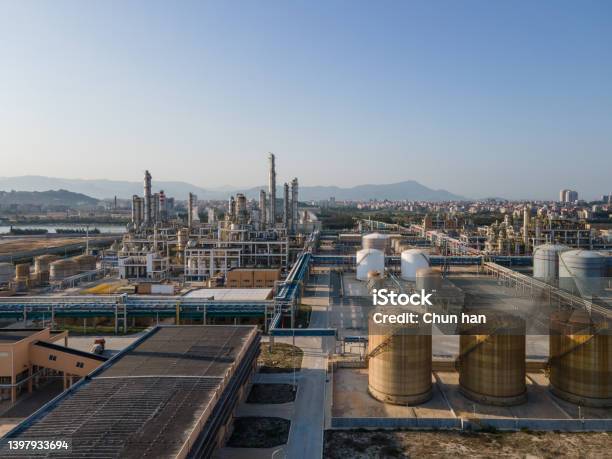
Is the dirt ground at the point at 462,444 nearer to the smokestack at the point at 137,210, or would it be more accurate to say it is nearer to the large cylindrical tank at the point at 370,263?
the large cylindrical tank at the point at 370,263

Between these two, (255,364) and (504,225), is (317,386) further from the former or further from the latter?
(504,225)

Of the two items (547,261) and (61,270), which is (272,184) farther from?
(547,261)

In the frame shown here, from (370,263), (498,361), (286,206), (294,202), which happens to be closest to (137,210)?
(286,206)

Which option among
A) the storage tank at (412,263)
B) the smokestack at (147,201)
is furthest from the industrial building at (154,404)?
the smokestack at (147,201)

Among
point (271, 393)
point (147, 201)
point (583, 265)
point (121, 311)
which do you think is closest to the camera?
point (271, 393)

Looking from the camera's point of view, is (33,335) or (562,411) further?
(33,335)

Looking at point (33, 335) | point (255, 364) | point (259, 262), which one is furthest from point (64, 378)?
point (259, 262)
